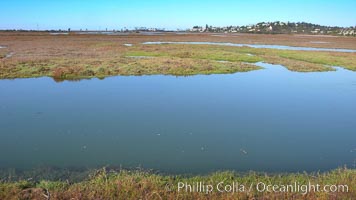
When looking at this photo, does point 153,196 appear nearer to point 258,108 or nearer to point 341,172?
point 341,172

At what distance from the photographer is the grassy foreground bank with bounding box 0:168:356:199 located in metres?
7.93

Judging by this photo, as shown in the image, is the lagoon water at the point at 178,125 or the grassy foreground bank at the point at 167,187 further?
the lagoon water at the point at 178,125

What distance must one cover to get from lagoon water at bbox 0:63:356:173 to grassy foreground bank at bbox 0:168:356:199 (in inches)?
44.3

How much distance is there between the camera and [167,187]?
8.38 m

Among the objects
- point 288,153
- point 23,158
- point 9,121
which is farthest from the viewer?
point 9,121

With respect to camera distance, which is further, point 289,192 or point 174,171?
point 174,171

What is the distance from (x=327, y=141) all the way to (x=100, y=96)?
A: 42.7 feet

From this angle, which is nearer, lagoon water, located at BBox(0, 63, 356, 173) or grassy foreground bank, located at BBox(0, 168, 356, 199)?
grassy foreground bank, located at BBox(0, 168, 356, 199)

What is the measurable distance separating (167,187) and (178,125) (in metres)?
6.53

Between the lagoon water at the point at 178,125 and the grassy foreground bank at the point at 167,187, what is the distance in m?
1.12

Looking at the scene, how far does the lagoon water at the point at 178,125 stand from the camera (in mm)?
11070

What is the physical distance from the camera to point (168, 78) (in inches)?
1091

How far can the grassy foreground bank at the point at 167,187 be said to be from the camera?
7934 mm

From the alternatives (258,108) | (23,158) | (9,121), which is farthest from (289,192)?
(9,121)
